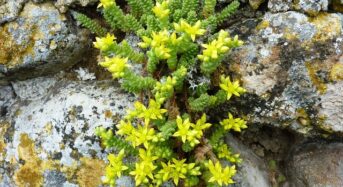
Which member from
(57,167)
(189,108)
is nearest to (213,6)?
(189,108)

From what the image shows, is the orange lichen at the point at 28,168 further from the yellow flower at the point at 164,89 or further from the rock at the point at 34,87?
the yellow flower at the point at 164,89

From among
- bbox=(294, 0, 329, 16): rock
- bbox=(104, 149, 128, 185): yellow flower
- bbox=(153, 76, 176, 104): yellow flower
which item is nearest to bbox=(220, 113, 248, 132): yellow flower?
bbox=(153, 76, 176, 104): yellow flower

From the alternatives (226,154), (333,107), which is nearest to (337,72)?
(333,107)

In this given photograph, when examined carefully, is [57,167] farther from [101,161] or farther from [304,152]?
[304,152]

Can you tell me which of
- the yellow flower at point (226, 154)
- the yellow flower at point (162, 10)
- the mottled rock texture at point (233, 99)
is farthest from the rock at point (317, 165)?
the yellow flower at point (162, 10)

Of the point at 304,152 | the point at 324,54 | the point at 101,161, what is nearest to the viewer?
the point at 324,54

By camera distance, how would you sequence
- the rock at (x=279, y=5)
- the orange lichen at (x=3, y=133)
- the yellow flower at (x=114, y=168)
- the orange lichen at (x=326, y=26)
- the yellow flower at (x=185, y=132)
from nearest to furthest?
the yellow flower at (x=185, y=132) → the yellow flower at (x=114, y=168) → the orange lichen at (x=326, y=26) → the rock at (x=279, y=5) → the orange lichen at (x=3, y=133)
